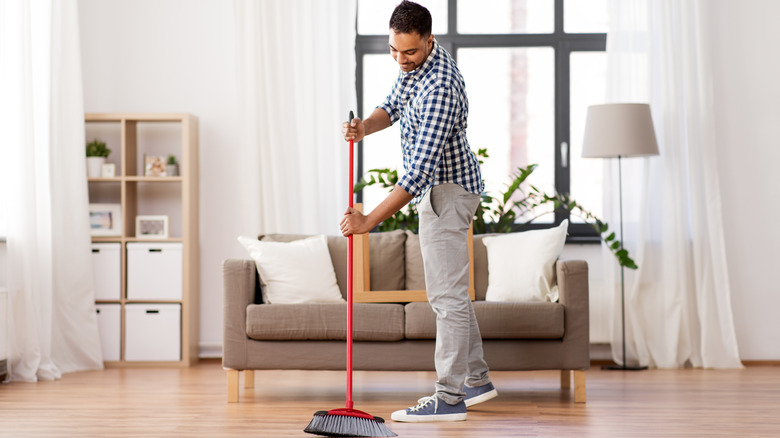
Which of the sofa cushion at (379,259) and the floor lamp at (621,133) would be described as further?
the floor lamp at (621,133)

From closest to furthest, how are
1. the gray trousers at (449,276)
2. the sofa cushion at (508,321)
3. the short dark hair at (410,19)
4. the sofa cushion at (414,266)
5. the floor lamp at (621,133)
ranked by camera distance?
the short dark hair at (410,19)
the gray trousers at (449,276)
the sofa cushion at (508,321)
the sofa cushion at (414,266)
the floor lamp at (621,133)

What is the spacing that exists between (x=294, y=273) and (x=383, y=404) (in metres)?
0.69

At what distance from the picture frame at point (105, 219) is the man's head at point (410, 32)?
95.4 inches

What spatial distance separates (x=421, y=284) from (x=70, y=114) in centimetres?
208

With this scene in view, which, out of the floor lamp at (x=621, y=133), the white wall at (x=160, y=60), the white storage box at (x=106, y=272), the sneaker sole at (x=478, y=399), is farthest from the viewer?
the white wall at (x=160, y=60)

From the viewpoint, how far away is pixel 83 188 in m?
4.38

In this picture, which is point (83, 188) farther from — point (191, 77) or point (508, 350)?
point (508, 350)

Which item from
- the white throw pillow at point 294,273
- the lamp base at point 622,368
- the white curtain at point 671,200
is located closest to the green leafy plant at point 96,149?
the white throw pillow at point 294,273

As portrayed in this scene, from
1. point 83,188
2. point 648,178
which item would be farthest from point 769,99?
point 83,188

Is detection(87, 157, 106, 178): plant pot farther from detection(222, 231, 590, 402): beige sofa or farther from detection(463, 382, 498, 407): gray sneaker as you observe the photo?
detection(463, 382, 498, 407): gray sneaker

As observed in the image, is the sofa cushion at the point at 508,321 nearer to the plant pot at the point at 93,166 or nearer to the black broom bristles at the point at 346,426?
the black broom bristles at the point at 346,426

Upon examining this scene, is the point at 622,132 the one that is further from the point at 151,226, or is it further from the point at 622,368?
the point at 151,226

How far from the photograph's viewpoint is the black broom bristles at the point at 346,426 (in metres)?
2.48

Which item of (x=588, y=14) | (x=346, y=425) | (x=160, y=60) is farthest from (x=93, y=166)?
(x=588, y=14)
